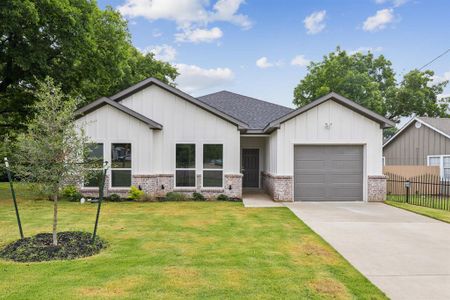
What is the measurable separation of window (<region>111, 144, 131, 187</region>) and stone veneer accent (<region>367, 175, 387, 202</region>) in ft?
34.2

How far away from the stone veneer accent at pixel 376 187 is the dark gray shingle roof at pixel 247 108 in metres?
5.65

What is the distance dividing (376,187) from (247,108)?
29.2 feet

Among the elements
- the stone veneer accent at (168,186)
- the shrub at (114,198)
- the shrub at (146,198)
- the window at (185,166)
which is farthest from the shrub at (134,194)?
the window at (185,166)

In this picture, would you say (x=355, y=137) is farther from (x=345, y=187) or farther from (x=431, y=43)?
(x=431, y=43)

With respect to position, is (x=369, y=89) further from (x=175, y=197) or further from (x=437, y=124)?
(x=175, y=197)

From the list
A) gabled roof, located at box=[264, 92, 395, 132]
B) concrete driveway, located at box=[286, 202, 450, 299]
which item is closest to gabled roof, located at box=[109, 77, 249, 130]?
gabled roof, located at box=[264, 92, 395, 132]

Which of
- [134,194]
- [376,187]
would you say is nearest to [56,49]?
[134,194]

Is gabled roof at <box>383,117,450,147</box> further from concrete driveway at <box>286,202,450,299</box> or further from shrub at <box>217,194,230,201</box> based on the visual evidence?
shrub at <box>217,194,230,201</box>

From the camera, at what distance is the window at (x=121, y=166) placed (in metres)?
14.1

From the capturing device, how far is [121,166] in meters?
14.2

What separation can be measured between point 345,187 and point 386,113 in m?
29.2

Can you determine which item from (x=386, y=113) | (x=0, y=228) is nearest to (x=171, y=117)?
(x=0, y=228)

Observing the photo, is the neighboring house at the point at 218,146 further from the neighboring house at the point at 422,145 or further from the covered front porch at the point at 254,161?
the neighboring house at the point at 422,145

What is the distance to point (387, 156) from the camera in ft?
74.8
